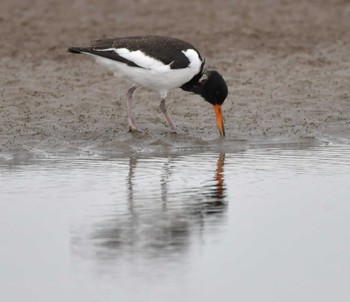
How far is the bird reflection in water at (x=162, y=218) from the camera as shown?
301 inches

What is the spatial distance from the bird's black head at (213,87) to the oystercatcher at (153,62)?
11 millimetres

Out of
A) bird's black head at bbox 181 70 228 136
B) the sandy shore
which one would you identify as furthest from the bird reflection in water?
bird's black head at bbox 181 70 228 136

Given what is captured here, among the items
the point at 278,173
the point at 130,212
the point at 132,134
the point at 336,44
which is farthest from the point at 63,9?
the point at 130,212

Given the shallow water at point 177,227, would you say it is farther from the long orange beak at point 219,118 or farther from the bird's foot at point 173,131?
the long orange beak at point 219,118

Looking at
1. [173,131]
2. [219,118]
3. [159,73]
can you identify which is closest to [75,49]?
[159,73]

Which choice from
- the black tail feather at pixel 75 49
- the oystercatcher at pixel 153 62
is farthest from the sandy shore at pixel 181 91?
the black tail feather at pixel 75 49

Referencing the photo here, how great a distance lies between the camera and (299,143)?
1187 centimetres

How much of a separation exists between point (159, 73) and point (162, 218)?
365cm

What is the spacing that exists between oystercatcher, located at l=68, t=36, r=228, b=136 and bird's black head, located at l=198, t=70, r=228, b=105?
0.04 ft

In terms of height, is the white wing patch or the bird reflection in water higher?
the white wing patch

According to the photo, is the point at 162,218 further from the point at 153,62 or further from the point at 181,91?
the point at 181,91

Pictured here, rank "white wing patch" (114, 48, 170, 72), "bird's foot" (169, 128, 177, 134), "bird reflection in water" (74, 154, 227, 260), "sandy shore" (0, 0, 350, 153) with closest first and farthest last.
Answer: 1. "bird reflection in water" (74, 154, 227, 260)
2. "white wing patch" (114, 48, 170, 72)
3. "bird's foot" (169, 128, 177, 134)
4. "sandy shore" (0, 0, 350, 153)

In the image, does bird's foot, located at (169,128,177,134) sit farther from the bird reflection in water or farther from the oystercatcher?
the bird reflection in water

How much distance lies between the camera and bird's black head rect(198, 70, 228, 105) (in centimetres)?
1230
